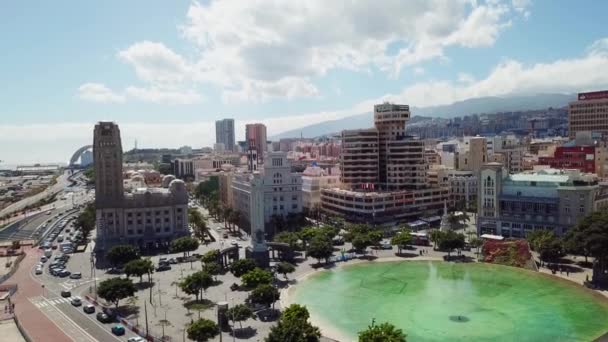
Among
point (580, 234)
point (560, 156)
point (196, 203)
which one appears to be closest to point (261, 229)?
point (580, 234)

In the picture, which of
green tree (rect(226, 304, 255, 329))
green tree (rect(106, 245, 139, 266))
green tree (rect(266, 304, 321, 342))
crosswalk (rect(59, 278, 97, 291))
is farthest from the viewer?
green tree (rect(106, 245, 139, 266))

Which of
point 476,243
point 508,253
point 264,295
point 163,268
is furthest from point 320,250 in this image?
point 508,253

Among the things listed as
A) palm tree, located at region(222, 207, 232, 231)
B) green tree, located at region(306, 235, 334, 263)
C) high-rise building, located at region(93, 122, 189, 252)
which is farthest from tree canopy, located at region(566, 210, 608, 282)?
high-rise building, located at region(93, 122, 189, 252)

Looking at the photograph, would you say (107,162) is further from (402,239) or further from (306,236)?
(402,239)

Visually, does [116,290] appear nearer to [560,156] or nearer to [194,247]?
[194,247]

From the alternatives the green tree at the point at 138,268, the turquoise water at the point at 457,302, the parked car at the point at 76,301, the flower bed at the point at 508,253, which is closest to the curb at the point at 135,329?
the parked car at the point at 76,301

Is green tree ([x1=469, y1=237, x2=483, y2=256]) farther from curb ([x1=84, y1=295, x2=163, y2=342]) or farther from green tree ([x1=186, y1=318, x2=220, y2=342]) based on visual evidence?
curb ([x1=84, y1=295, x2=163, y2=342])
